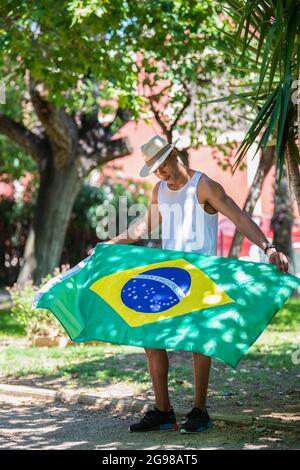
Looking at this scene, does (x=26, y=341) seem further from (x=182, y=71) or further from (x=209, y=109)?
(x=209, y=109)

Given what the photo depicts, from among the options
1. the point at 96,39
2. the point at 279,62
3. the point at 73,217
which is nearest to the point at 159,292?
the point at 279,62

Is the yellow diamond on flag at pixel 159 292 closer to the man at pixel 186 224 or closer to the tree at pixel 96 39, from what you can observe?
the man at pixel 186 224

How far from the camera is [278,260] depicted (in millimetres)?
5504

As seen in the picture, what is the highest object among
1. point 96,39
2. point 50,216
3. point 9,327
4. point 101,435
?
point 96,39

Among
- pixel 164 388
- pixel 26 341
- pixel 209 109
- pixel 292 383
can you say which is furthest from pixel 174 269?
pixel 209 109

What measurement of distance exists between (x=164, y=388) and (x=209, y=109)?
948cm

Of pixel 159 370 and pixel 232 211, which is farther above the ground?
pixel 232 211

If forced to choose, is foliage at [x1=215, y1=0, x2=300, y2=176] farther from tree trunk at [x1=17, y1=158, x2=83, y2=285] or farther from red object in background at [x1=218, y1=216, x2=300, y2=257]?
red object in background at [x1=218, y1=216, x2=300, y2=257]

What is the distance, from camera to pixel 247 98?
23.8 feet

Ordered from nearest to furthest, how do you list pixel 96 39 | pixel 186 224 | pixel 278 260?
1. pixel 278 260
2. pixel 186 224
3. pixel 96 39

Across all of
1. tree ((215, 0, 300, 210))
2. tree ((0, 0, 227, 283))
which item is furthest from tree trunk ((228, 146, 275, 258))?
tree ((215, 0, 300, 210))

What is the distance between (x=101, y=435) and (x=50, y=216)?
1077 centimetres

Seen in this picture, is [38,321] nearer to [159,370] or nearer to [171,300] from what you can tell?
[159,370]

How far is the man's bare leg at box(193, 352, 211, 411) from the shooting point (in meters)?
5.61
